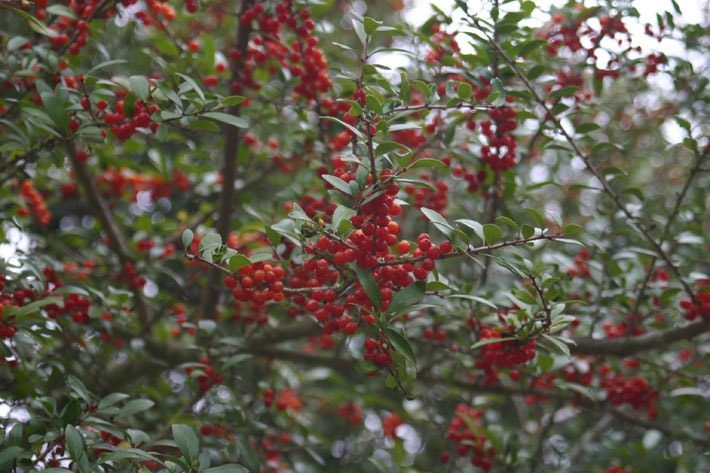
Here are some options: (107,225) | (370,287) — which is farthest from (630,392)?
(107,225)

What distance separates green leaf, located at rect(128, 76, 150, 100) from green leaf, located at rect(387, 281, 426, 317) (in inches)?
43.6

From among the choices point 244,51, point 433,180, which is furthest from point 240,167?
point 433,180

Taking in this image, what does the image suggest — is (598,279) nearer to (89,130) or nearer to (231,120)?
(231,120)

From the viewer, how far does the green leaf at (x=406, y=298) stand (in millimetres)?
1858

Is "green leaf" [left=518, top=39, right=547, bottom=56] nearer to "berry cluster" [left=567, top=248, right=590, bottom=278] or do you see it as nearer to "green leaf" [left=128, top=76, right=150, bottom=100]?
"berry cluster" [left=567, top=248, right=590, bottom=278]

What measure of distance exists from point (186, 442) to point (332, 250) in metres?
0.73

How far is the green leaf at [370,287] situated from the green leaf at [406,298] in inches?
1.4

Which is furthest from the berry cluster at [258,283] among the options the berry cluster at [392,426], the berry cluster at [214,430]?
the berry cluster at [392,426]

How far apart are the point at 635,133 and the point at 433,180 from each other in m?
2.39

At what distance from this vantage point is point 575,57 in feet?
13.0

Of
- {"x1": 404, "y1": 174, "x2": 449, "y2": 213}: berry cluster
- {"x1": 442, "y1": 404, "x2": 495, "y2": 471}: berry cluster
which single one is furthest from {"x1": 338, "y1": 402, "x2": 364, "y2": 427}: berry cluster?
{"x1": 404, "y1": 174, "x2": 449, "y2": 213}: berry cluster

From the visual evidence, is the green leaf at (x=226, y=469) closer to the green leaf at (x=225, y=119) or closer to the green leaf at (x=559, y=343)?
the green leaf at (x=559, y=343)

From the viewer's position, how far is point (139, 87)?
2.25 meters

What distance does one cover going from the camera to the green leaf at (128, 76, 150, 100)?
225 cm
